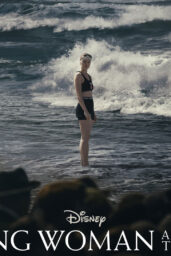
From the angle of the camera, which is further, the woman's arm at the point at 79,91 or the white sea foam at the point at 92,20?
the white sea foam at the point at 92,20

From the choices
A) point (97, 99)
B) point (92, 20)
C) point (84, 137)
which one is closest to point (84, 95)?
point (84, 137)

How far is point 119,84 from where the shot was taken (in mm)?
15352

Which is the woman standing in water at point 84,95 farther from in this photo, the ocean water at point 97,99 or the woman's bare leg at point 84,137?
the ocean water at point 97,99

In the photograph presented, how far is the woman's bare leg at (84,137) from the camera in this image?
679 centimetres

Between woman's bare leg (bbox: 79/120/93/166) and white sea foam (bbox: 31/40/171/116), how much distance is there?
4.33 m

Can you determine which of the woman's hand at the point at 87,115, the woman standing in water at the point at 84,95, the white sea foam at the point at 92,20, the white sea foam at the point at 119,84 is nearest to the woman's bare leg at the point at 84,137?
the woman standing in water at the point at 84,95

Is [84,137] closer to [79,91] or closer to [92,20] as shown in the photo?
[79,91]

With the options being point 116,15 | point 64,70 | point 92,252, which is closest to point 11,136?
point 92,252

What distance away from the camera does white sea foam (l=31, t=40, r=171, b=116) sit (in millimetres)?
12211

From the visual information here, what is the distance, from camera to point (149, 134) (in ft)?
29.8

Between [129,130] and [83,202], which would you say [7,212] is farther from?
[129,130]

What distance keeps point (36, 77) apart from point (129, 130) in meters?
8.94

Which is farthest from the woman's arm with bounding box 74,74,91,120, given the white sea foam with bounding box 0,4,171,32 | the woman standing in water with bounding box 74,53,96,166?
the white sea foam with bounding box 0,4,171,32

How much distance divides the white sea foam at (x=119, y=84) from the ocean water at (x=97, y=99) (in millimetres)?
26
